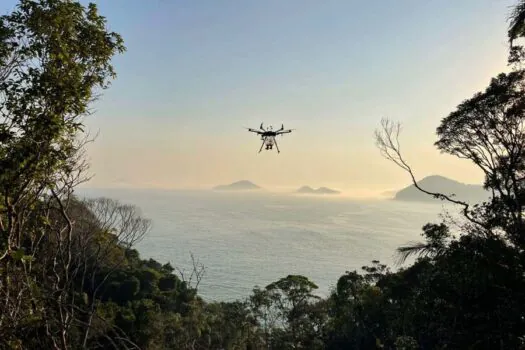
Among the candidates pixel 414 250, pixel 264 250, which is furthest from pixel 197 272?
pixel 264 250

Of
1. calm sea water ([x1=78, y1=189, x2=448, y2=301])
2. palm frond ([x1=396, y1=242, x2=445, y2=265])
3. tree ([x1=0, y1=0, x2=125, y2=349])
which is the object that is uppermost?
tree ([x1=0, y1=0, x2=125, y2=349])

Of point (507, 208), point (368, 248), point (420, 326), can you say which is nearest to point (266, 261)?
point (368, 248)

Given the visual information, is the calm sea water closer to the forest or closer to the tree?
the forest

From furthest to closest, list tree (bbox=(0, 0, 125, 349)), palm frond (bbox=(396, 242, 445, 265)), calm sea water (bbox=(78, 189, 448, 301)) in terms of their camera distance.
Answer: calm sea water (bbox=(78, 189, 448, 301))
palm frond (bbox=(396, 242, 445, 265))
tree (bbox=(0, 0, 125, 349))

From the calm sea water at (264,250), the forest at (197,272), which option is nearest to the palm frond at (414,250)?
the forest at (197,272)

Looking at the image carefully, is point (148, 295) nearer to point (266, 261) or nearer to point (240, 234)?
point (266, 261)

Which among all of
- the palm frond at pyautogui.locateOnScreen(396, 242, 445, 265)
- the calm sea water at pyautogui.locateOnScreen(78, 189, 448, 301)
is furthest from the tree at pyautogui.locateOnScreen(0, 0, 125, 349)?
the calm sea water at pyautogui.locateOnScreen(78, 189, 448, 301)

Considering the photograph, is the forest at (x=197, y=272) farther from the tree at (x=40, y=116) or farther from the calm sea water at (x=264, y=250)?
the calm sea water at (x=264, y=250)

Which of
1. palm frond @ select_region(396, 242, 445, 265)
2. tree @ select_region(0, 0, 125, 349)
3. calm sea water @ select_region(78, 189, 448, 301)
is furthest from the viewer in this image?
calm sea water @ select_region(78, 189, 448, 301)
